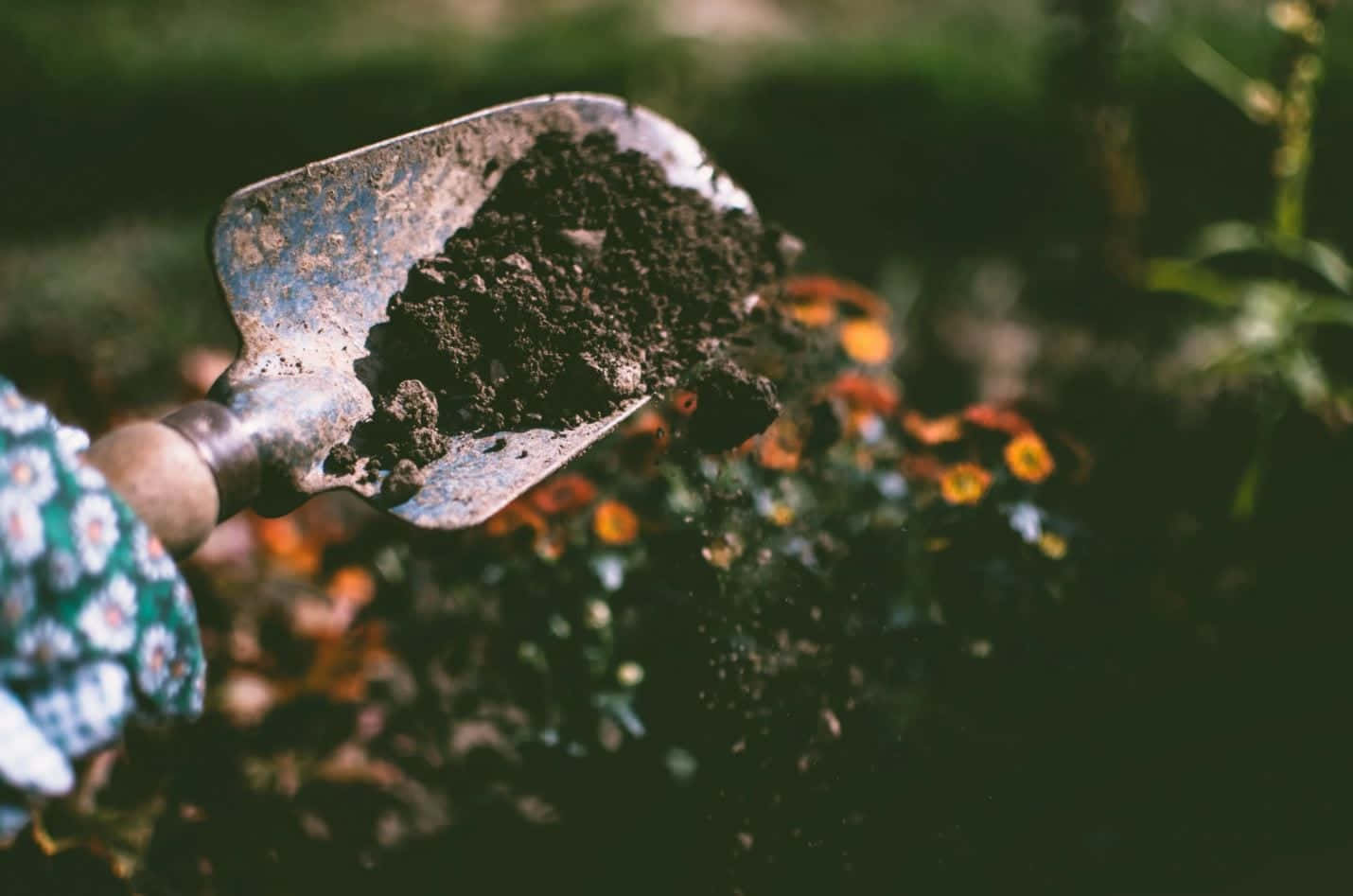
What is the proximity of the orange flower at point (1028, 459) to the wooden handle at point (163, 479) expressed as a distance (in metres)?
0.92

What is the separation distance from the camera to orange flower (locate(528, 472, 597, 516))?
1.42 m

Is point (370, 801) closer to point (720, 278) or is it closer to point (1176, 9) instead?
point (720, 278)

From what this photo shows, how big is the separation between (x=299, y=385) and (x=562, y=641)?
0.50 meters

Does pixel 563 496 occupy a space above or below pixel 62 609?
below

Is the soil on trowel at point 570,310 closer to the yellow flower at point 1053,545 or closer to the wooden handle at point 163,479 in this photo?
the wooden handle at point 163,479

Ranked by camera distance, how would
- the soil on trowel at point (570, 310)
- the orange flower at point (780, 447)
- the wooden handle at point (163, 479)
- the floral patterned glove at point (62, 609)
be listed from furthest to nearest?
1. the orange flower at point (780, 447)
2. the soil on trowel at point (570, 310)
3. the wooden handle at point (163, 479)
4. the floral patterned glove at point (62, 609)

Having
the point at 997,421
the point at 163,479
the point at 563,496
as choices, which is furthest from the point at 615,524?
the point at 163,479

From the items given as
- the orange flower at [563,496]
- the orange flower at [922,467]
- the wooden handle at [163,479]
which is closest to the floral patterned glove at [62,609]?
the wooden handle at [163,479]

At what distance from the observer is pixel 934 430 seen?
1.44 meters

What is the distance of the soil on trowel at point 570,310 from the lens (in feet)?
3.85

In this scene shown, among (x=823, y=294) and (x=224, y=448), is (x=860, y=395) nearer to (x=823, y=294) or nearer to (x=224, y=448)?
(x=823, y=294)

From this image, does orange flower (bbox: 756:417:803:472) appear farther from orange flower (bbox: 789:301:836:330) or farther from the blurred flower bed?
orange flower (bbox: 789:301:836:330)

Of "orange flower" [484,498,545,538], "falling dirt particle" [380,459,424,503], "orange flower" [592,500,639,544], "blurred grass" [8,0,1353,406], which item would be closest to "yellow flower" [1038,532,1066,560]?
"orange flower" [592,500,639,544]

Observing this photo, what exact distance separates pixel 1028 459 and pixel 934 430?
0.14 meters
